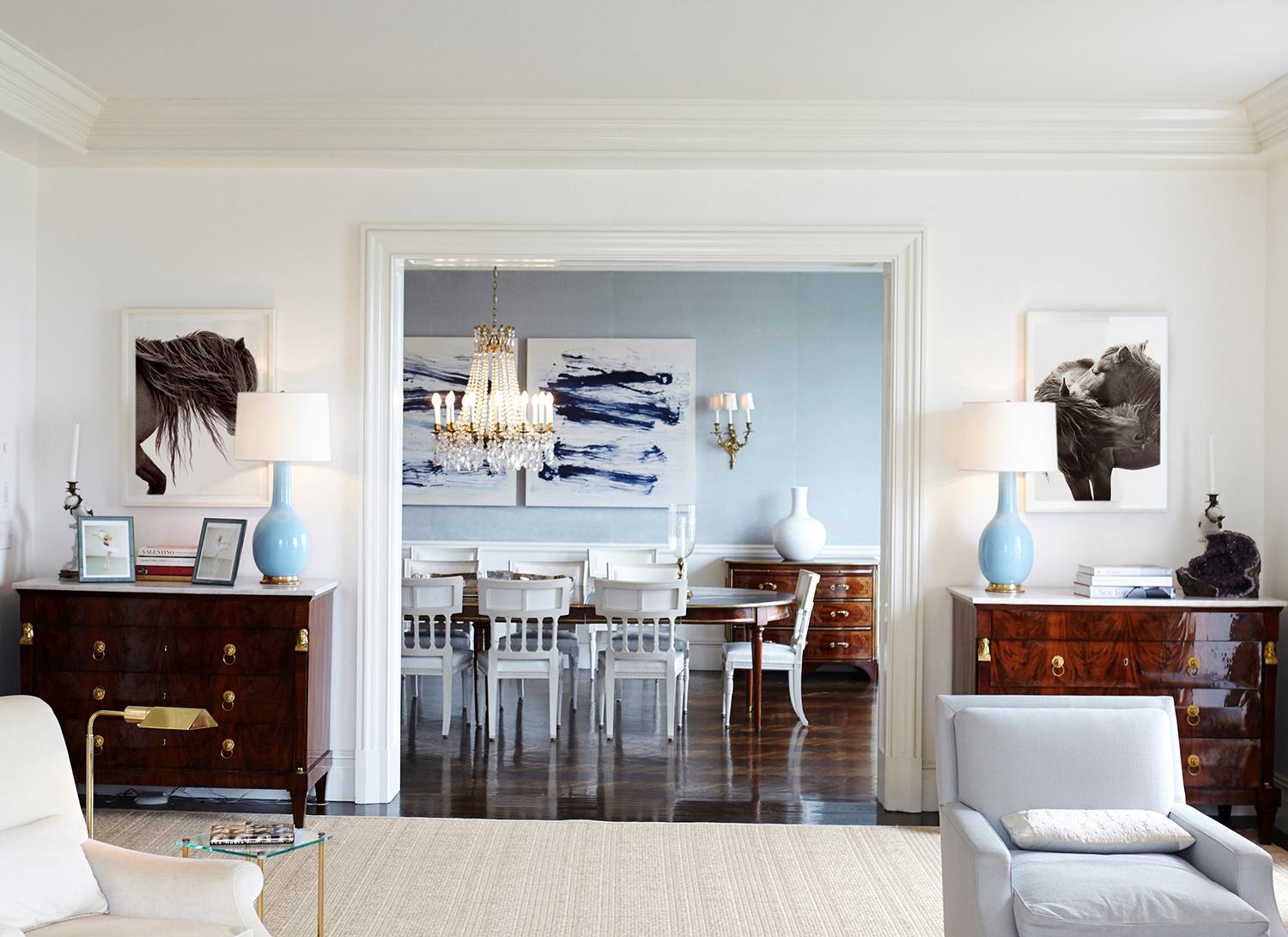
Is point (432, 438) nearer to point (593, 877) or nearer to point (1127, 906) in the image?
point (593, 877)

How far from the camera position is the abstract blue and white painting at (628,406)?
7.94 metres

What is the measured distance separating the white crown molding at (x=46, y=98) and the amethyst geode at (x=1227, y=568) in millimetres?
4849

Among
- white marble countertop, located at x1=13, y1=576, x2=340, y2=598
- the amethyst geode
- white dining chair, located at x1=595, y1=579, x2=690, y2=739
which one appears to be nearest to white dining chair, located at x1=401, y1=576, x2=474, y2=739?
white dining chair, located at x1=595, y1=579, x2=690, y2=739

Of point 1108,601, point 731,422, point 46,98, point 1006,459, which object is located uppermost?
point 46,98

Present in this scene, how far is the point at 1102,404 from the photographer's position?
4.62 m

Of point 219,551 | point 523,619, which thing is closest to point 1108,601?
point 523,619

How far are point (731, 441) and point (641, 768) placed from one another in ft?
10.5

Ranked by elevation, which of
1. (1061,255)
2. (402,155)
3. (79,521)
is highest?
(402,155)

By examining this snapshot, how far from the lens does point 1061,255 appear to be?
15.2 feet

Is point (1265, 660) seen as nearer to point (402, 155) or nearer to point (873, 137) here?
point (873, 137)

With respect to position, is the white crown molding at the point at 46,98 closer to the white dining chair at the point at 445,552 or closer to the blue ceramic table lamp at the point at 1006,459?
the white dining chair at the point at 445,552

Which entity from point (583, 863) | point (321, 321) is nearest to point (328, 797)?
point (583, 863)

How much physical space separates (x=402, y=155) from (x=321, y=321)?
2.60ft

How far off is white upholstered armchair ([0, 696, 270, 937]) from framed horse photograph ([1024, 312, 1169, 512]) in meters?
3.50
